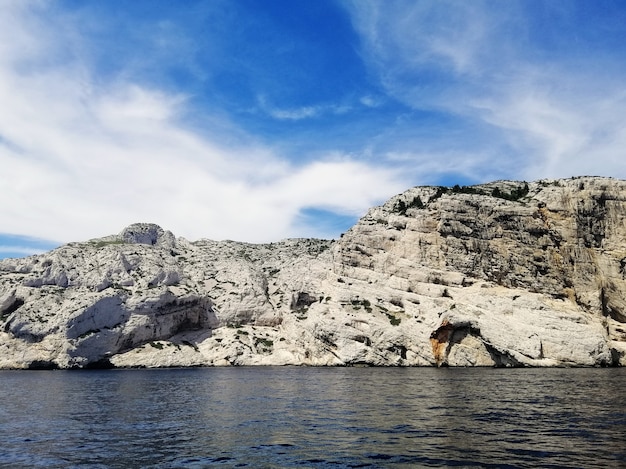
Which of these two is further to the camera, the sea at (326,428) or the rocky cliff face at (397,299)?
the rocky cliff face at (397,299)

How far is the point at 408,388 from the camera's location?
51000 mm

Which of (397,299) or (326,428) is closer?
(326,428)

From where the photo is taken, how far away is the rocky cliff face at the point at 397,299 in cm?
9600

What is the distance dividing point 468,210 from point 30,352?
106445 mm

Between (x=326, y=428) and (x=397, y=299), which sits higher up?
(x=397, y=299)

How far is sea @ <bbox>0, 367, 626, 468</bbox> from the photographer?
2153 cm

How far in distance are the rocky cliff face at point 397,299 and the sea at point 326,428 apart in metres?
46.4

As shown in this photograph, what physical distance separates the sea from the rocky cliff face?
46351 mm

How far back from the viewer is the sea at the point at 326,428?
2153cm

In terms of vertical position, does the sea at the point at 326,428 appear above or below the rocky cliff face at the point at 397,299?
below

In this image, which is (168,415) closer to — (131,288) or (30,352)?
(30,352)

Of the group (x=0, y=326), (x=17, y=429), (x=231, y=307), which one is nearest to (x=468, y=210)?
(x=231, y=307)

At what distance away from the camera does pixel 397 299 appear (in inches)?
4306

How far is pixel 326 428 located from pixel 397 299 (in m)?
82.4
